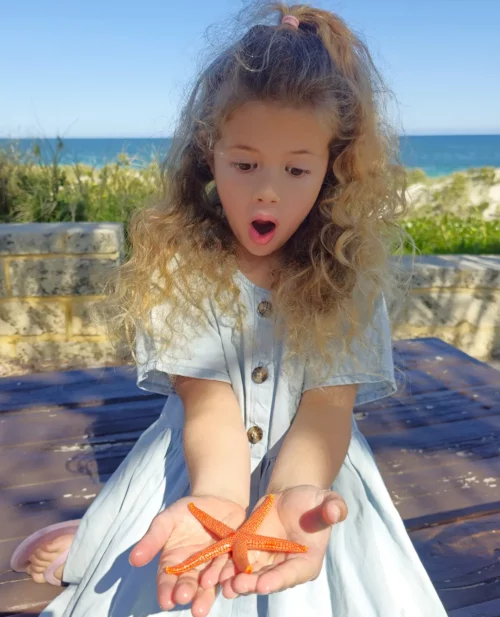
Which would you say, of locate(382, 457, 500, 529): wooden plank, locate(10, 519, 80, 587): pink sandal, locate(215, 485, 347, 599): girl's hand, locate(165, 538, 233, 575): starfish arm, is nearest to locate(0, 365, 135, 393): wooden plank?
locate(10, 519, 80, 587): pink sandal

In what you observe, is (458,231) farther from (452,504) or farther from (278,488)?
(278,488)

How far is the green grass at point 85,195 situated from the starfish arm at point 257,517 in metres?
3.25

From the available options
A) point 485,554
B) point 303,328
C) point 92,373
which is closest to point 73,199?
point 92,373

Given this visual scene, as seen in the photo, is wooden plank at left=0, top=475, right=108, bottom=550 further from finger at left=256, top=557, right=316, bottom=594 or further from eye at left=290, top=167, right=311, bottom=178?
eye at left=290, top=167, right=311, bottom=178

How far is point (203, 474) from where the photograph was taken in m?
1.42

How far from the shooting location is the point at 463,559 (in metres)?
1.67

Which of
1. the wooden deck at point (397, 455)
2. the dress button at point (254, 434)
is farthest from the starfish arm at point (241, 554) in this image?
the wooden deck at point (397, 455)

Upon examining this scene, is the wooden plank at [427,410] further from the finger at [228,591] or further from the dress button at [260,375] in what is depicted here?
the finger at [228,591]

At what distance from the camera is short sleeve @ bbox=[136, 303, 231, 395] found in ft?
5.25

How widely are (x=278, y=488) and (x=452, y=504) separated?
0.75 m

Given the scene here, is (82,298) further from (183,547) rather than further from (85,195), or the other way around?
(183,547)

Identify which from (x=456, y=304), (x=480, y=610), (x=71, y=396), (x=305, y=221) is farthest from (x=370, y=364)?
(x=456, y=304)

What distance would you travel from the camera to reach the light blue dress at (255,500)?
51.5 inches

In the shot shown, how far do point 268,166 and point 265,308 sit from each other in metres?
0.38
